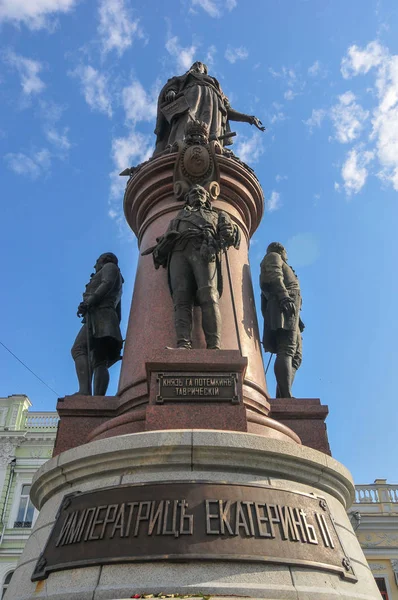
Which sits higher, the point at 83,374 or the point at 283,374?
the point at 83,374

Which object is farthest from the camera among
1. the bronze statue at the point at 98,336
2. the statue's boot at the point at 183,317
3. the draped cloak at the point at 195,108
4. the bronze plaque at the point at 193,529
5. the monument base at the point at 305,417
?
the draped cloak at the point at 195,108

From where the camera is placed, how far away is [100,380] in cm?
766

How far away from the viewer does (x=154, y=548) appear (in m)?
3.73

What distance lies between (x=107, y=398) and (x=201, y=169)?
352cm

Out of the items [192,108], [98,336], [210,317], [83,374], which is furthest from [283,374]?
[192,108]

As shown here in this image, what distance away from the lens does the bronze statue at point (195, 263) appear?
608 centimetres

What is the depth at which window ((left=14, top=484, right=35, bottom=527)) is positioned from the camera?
22172mm

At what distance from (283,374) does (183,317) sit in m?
1.77

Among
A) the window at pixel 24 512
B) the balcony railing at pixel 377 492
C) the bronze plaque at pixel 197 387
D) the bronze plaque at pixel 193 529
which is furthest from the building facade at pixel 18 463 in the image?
the bronze plaque at pixel 193 529

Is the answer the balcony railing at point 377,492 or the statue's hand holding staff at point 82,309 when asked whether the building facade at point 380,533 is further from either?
the statue's hand holding staff at point 82,309

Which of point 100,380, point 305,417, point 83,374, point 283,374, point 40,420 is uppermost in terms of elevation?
point 40,420

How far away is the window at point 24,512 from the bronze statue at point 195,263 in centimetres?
1906

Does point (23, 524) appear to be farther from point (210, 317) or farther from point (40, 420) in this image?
point (210, 317)

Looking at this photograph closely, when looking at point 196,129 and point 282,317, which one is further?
point 196,129
